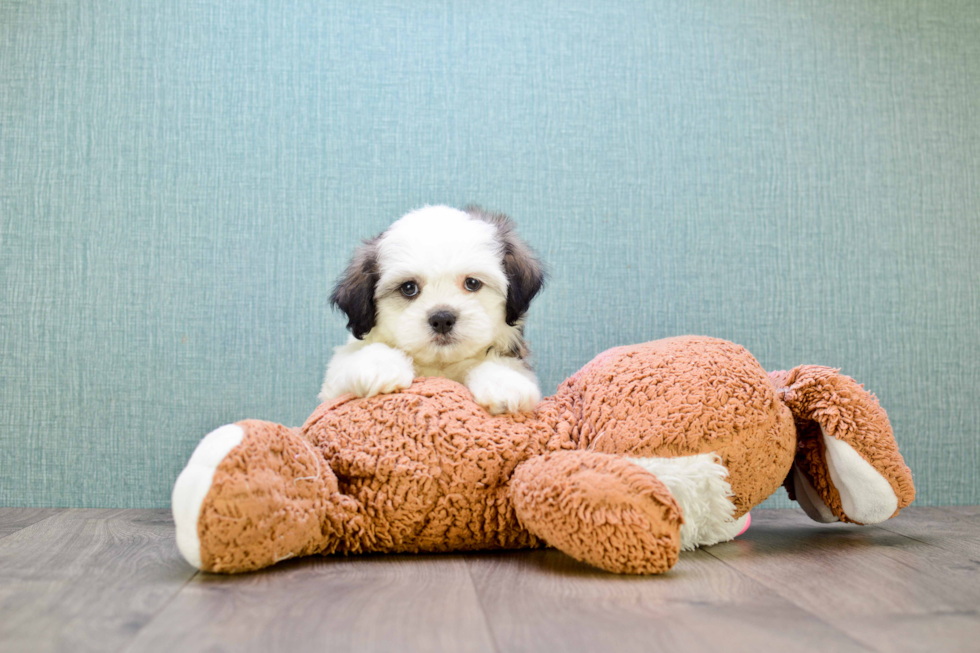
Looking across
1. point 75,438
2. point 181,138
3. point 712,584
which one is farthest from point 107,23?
point 712,584

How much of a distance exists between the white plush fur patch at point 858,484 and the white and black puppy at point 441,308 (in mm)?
624

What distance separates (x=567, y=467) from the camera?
123 centimetres

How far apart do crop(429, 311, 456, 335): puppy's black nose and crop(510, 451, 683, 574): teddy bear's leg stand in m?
0.42

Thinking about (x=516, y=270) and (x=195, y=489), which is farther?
(x=516, y=270)

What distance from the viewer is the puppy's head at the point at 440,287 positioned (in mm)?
1538

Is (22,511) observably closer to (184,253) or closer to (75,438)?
(75,438)

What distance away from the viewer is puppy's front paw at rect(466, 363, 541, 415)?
1.46 meters

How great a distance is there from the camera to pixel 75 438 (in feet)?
7.18

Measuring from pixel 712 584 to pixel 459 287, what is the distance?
0.75 metres

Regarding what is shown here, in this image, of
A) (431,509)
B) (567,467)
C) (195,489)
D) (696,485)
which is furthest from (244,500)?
(696,485)

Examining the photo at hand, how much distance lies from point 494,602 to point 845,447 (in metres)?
0.85

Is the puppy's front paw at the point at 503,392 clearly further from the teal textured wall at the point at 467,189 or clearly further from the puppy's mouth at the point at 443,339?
the teal textured wall at the point at 467,189

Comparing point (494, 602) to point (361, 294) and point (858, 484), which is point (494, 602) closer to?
point (361, 294)

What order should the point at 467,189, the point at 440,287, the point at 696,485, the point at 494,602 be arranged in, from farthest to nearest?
the point at 467,189
the point at 440,287
the point at 696,485
the point at 494,602
